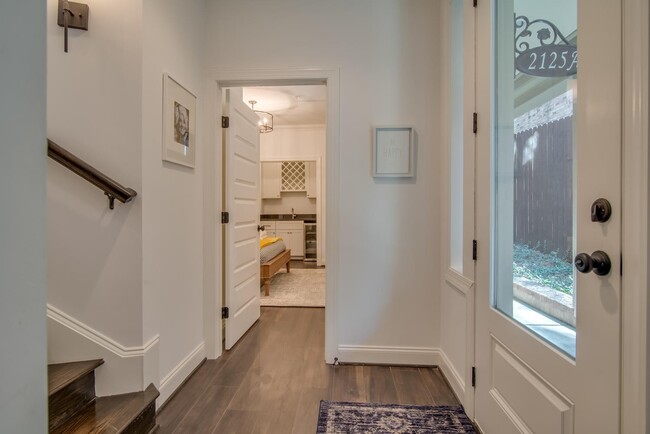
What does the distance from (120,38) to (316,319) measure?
8.74 ft

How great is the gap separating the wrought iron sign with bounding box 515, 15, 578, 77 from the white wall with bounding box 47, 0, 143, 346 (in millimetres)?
1763

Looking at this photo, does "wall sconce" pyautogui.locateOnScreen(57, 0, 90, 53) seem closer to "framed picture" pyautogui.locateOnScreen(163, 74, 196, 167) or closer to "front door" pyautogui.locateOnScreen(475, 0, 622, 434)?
"framed picture" pyautogui.locateOnScreen(163, 74, 196, 167)

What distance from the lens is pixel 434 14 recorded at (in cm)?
216

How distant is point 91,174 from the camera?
136 centimetres

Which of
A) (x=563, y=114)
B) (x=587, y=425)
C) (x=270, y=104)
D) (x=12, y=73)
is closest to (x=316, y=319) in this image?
(x=587, y=425)

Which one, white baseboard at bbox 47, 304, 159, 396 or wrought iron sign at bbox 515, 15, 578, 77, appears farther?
white baseboard at bbox 47, 304, 159, 396

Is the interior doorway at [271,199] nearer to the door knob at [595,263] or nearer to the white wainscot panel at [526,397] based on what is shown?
the white wainscot panel at [526,397]

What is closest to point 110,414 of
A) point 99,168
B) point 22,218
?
point 99,168

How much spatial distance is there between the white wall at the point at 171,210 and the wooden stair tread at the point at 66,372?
26cm

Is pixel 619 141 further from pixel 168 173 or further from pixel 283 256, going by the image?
pixel 283 256

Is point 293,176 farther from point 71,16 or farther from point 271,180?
point 71,16

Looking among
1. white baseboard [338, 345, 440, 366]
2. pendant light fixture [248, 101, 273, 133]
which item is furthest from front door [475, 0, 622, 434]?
pendant light fixture [248, 101, 273, 133]

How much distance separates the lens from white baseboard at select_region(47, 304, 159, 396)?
148 cm

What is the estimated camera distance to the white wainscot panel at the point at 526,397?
37.3 inches
